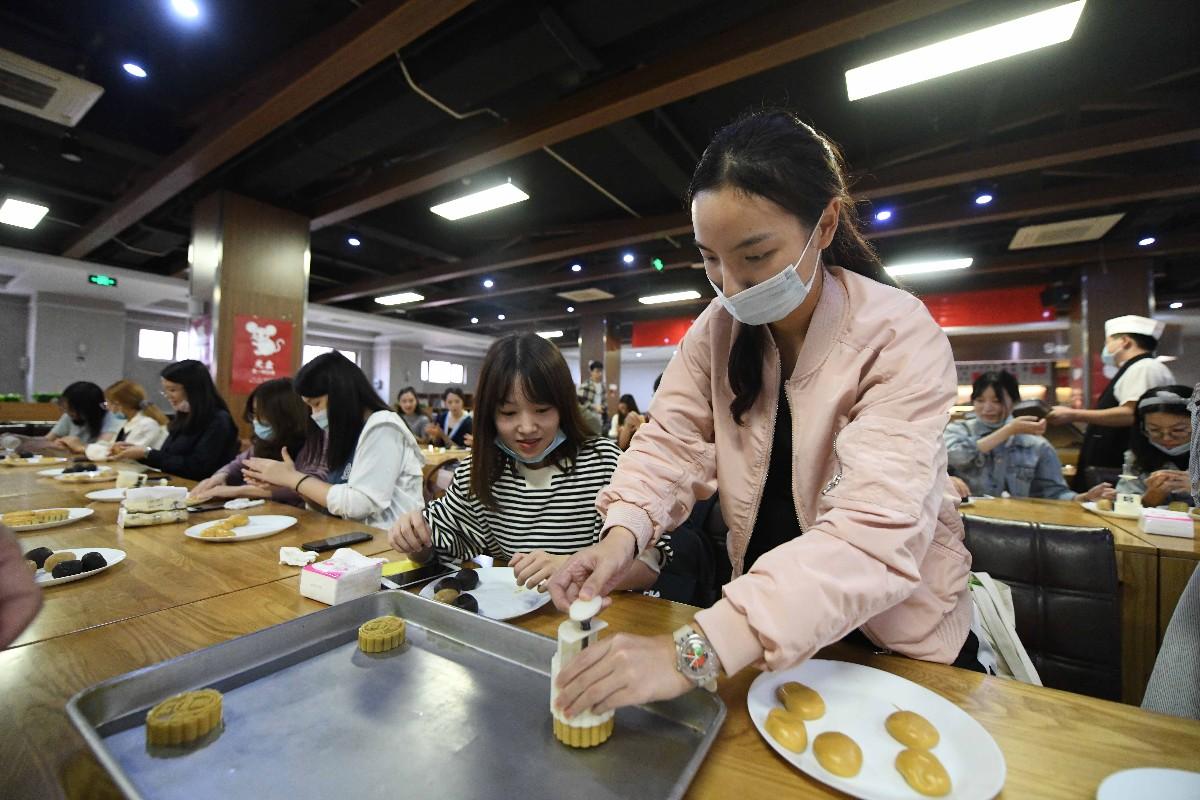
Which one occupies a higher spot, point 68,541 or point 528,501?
point 528,501

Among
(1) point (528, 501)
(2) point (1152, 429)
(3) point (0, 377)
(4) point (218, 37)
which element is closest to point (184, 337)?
(3) point (0, 377)

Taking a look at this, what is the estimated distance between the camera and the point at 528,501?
63.2 inches

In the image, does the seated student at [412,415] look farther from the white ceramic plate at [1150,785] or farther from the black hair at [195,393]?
the white ceramic plate at [1150,785]

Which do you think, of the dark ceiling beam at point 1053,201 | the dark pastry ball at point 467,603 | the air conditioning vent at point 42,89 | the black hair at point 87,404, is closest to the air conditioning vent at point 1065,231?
the dark ceiling beam at point 1053,201

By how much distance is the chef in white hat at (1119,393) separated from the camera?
10.3 ft

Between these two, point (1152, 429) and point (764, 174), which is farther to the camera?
point (1152, 429)

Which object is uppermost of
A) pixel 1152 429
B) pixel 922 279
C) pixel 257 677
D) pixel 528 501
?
pixel 922 279

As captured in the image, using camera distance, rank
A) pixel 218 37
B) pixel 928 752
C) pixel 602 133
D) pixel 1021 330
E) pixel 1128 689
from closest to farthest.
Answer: pixel 928 752
pixel 1128 689
pixel 218 37
pixel 602 133
pixel 1021 330

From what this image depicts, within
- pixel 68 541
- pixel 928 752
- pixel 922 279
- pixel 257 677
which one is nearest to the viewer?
pixel 928 752

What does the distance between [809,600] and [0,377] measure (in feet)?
47.6

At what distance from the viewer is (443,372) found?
16.8 metres

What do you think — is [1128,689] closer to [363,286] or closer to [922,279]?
[922,279]

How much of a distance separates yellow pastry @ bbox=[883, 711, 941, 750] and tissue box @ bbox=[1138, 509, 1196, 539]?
2.31 metres

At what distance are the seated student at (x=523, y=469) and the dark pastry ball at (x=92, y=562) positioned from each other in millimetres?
791
